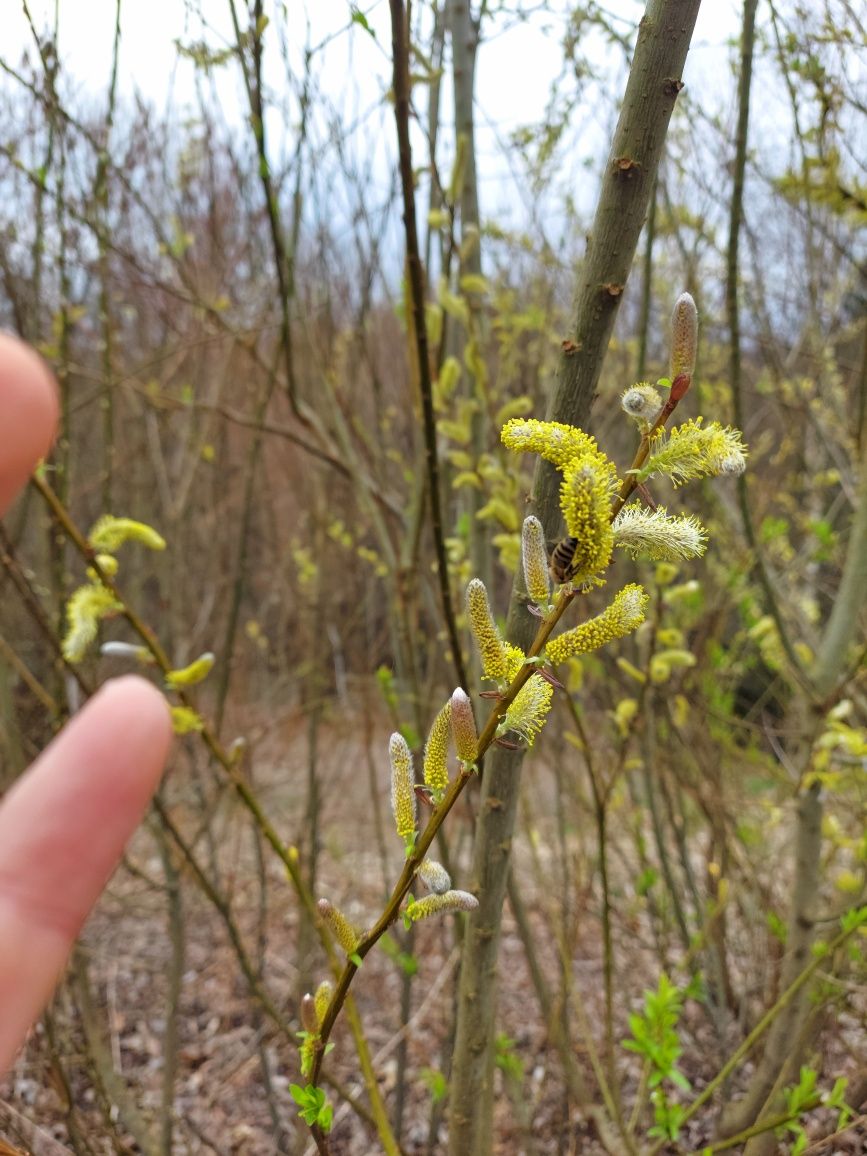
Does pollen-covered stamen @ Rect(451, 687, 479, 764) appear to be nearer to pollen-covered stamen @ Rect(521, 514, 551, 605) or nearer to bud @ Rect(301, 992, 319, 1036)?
pollen-covered stamen @ Rect(521, 514, 551, 605)

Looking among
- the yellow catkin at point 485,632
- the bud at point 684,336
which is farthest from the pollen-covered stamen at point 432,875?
the bud at point 684,336

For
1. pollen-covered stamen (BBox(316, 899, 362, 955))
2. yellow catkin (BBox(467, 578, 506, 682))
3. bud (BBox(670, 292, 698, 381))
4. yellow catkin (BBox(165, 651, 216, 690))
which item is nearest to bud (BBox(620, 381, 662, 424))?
bud (BBox(670, 292, 698, 381))

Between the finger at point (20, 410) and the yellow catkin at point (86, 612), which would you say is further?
the yellow catkin at point (86, 612)

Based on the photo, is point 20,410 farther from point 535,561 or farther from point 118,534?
point 118,534

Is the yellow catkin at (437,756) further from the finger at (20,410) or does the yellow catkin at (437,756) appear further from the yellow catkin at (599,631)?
the finger at (20,410)

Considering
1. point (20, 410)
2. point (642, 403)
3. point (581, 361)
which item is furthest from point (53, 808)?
point (581, 361)
